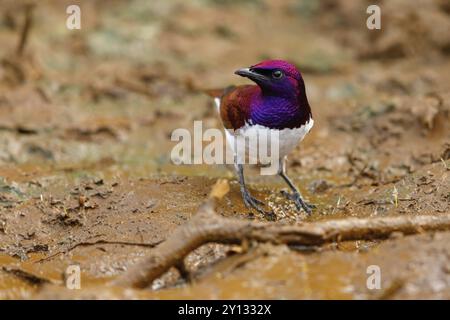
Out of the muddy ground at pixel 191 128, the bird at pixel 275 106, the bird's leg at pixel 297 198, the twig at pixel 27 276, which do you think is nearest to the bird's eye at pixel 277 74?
the bird at pixel 275 106

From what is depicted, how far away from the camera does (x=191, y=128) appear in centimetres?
890

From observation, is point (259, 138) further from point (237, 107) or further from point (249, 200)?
point (249, 200)

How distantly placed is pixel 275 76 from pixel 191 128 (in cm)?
331

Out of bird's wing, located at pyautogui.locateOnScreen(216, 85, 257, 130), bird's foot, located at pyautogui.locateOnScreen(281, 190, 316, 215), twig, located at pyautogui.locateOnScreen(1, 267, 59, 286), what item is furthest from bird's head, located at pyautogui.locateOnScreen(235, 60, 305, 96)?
twig, located at pyautogui.locateOnScreen(1, 267, 59, 286)

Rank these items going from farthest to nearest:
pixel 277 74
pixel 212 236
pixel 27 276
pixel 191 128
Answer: pixel 191 128
pixel 277 74
pixel 27 276
pixel 212 236

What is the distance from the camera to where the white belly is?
573cm

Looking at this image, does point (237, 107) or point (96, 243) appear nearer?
point (96, 243)

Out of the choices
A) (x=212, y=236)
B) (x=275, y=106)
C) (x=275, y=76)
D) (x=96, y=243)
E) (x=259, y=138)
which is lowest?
(x=96, y=243)

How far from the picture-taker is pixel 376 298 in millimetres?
3945

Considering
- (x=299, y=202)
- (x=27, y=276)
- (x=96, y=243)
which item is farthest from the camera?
(x=299, y=202)

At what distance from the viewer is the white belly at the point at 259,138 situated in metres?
5.73

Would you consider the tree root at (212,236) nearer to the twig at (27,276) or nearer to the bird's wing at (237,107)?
the twig at (27,276)

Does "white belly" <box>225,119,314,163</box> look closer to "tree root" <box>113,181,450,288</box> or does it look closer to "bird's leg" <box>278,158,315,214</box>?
"bird's leg" <box>278,158,315,214</box>

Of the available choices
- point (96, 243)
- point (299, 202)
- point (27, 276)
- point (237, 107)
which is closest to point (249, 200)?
point (299, 202)
